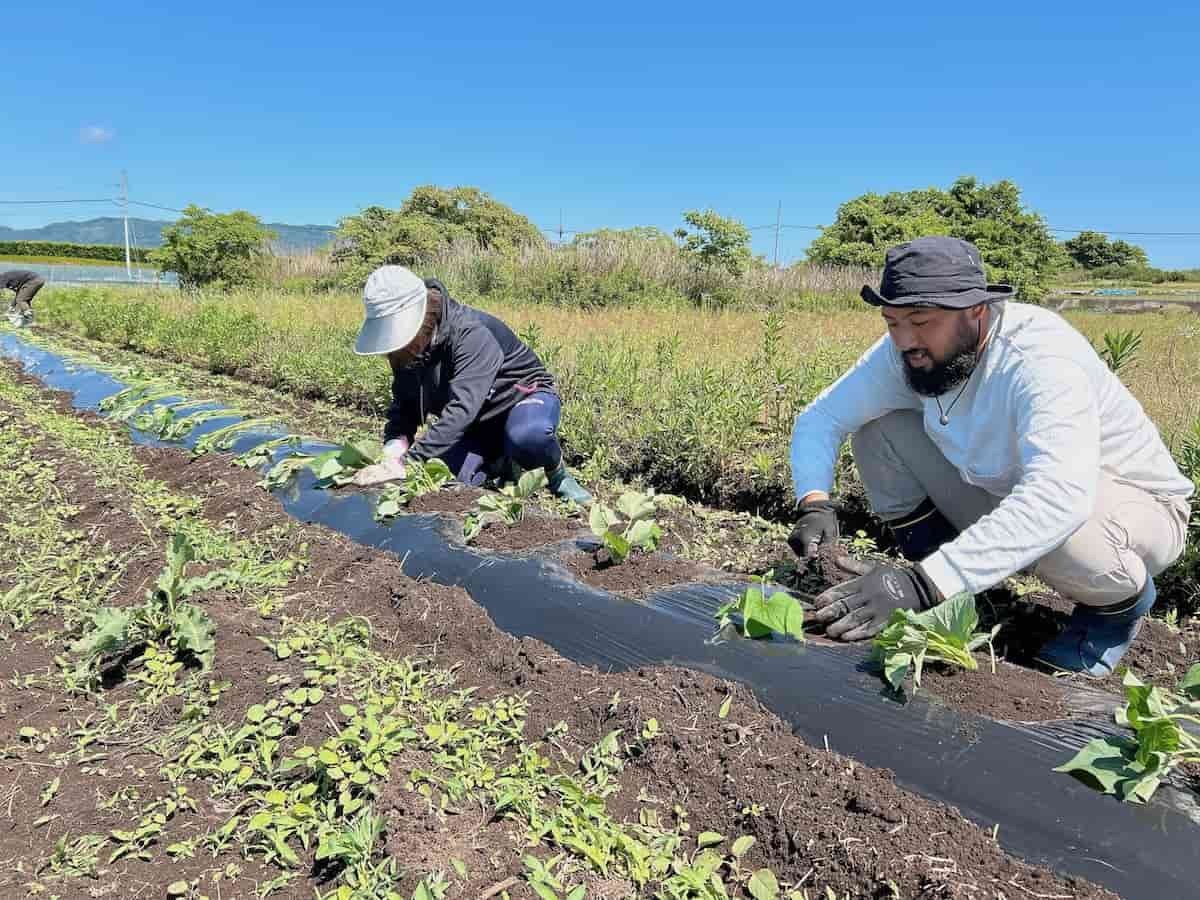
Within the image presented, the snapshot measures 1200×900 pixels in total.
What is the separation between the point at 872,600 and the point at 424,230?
20747 mm

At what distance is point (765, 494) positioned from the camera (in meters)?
4.27

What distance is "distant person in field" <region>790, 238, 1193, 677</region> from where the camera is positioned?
197 cm

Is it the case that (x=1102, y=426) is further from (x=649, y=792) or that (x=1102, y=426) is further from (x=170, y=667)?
(x=170, y=667)

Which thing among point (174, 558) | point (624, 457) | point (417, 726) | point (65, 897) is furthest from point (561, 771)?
point (624, 457)

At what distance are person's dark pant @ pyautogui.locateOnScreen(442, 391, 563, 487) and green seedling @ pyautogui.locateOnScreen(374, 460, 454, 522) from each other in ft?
1.12

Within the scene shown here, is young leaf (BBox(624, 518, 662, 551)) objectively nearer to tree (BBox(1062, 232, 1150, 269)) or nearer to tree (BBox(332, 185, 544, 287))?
tree (BBox(332, 185, 544, 287))

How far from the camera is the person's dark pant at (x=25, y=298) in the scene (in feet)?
50.6

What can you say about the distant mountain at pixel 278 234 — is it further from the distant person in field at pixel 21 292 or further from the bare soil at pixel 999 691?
the bare soil at pixel 999 691

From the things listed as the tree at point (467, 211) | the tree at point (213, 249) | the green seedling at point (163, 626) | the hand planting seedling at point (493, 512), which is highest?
the tree at point (467, 211)

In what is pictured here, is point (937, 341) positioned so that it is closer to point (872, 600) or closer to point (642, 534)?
point (872, 600)

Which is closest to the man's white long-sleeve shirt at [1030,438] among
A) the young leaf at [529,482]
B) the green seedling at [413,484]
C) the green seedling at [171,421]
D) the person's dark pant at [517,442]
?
the young leaf at [529,482]

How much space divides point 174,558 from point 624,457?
2849mm

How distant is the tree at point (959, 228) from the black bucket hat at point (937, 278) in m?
17.6

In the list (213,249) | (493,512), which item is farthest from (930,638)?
(213,249)
